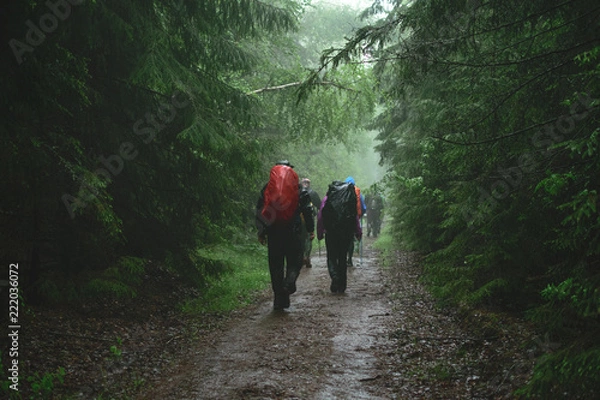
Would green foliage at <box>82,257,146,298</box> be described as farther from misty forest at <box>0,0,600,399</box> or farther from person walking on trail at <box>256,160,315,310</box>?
person walking on trail at <box>256,160,315,310</box>

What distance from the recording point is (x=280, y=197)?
22.8ft

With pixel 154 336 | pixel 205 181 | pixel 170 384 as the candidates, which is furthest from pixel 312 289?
pixel 170 384

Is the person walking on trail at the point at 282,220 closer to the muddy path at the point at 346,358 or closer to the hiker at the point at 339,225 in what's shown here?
the muddy path at the point at 346,358

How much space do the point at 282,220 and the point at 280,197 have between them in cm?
40

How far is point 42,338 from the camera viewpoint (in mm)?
5027

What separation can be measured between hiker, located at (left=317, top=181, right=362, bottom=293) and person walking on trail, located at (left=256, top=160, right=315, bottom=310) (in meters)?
1.42

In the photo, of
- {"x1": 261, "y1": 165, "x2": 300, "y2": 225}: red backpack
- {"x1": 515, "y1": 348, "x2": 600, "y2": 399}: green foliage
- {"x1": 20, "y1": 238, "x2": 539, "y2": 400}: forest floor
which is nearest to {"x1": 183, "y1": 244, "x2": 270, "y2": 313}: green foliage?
{"x1": 20, "y1": 238, "x2": 539, "y2": 400}: forest floor

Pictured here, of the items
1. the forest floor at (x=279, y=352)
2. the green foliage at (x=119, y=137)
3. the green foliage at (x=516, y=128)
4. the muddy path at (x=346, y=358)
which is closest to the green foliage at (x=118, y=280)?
the green foliage at (x=119, y=137)

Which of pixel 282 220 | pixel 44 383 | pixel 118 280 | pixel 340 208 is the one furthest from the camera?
pixel 340 208

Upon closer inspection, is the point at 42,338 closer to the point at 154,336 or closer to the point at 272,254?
the point at 154,336

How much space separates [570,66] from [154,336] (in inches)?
227

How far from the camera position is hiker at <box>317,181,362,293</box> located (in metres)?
8.97

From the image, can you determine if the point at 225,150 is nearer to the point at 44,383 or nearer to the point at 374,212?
the point at 44,383

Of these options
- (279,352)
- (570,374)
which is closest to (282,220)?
(279,352)
